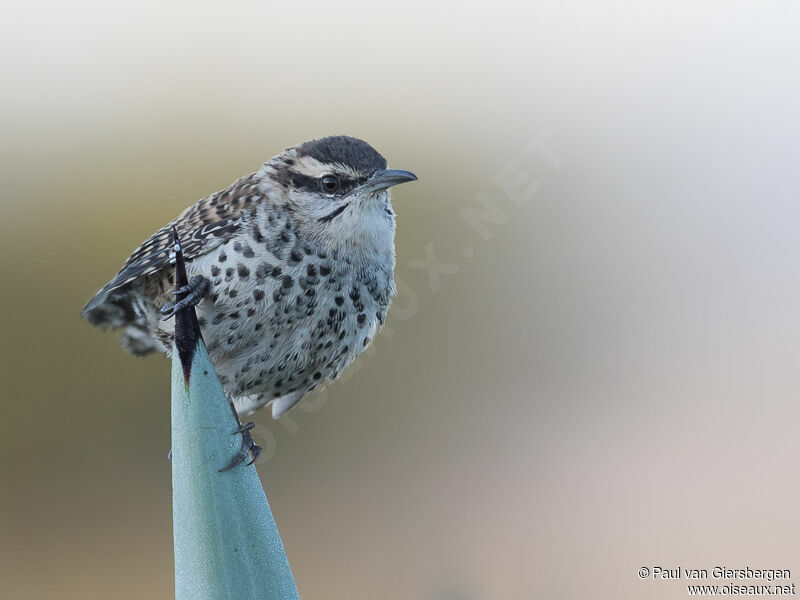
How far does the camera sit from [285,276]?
95.2 inches

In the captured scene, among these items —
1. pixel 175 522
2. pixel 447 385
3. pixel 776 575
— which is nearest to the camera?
pixel 175 522

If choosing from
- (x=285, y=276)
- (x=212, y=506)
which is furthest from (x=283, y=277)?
(x=212, y=506)

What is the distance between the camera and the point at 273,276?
2410 mm

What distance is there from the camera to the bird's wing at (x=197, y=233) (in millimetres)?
2469

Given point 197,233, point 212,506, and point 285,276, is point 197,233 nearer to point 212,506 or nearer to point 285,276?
point 285,276

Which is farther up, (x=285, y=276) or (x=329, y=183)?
(x=329, y=183)

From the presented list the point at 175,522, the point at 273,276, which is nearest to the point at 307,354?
the point at 273,276

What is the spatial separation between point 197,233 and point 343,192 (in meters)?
0.42

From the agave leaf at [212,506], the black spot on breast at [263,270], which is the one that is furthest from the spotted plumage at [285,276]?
the agave leaf at [212,506]

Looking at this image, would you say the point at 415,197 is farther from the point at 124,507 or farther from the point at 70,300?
the point at 124,507

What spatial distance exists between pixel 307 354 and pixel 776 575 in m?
2.63

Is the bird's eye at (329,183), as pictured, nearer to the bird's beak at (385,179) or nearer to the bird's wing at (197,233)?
the bird's beak at (385,179)

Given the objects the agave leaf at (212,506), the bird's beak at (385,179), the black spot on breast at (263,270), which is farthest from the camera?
the bird's beak at (385,179)

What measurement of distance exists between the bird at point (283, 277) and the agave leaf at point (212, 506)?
0.88 m
